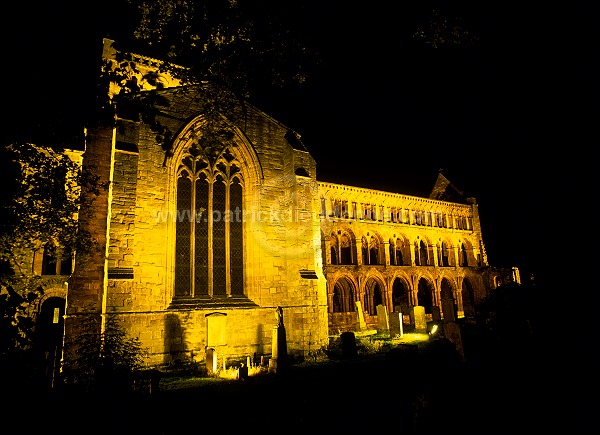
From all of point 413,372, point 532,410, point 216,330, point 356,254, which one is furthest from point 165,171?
point 356,254

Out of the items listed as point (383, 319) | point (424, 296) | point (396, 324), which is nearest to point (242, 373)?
point (396, 324)

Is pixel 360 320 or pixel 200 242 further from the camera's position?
pixel 360 320

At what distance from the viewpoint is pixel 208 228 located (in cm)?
1351

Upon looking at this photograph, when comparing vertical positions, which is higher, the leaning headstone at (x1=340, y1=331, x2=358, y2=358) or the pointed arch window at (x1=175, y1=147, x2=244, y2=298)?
the pointed arch window at (x1=175, y1=147, x2=244, y2=298)

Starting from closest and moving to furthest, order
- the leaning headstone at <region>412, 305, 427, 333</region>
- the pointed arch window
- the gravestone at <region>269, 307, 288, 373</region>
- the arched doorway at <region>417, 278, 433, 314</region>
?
the gravestone at <region>269, 307, 288, 373</region>, the pointed arch window, the leaning headstone at <region>412, 305, 427, 333</region>, the arched doorway at <region>417, 278, 433, 314</region>

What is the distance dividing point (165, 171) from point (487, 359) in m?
12.0

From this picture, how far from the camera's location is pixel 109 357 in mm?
8711

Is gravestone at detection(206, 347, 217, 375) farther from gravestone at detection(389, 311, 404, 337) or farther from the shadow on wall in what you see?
gravestone at detection(389, 311, 404, 337)

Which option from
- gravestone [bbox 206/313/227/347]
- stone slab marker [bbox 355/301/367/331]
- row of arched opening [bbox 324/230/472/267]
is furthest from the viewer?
row of arched opening [bbox 324/230/472/267]

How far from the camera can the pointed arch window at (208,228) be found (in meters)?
12.8

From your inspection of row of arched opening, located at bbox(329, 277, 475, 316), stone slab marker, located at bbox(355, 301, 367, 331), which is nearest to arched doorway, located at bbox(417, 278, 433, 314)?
row of arched opening, located at bbox(329, 277, 475, 316)

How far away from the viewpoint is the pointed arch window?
505 inches

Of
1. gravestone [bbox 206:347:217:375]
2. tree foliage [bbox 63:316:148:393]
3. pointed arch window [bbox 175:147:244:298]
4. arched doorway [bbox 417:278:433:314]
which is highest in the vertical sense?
pointed arch window [bbox 175:147:244:298]

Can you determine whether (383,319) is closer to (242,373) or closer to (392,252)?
(392,252)
